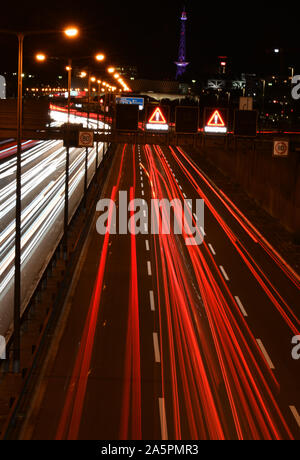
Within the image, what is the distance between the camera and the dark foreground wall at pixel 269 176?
116 feet

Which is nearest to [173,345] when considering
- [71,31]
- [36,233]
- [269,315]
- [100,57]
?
[269,315]

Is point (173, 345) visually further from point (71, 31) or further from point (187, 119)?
point (187, 119)

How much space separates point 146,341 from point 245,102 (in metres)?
18.4

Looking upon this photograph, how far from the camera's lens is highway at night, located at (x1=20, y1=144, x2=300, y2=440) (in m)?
16.6

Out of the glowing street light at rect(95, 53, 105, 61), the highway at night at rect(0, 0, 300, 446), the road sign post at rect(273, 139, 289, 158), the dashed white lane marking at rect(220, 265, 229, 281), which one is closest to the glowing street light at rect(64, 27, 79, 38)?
the highway at night at rect(0, 0, 300, 446)

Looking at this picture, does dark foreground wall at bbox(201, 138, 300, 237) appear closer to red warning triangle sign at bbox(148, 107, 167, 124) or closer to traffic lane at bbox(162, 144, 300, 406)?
red warning triangle sign at bbox(148, 107, 167, 124)

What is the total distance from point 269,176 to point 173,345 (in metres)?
26.7

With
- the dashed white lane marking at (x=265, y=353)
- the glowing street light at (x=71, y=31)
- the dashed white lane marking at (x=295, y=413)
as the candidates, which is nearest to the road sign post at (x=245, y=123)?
the dashed white lane marking at (x=265, y=353)

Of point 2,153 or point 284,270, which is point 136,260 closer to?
point 284,270

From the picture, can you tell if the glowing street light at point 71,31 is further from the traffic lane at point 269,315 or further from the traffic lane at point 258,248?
the traffic lane at point 258,248

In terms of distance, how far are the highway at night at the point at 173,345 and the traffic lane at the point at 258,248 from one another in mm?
110

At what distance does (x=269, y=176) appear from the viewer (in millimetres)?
47156

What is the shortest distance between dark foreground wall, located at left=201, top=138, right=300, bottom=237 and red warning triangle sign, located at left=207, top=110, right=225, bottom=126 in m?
0.99

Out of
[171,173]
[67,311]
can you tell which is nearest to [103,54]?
[67,311]
